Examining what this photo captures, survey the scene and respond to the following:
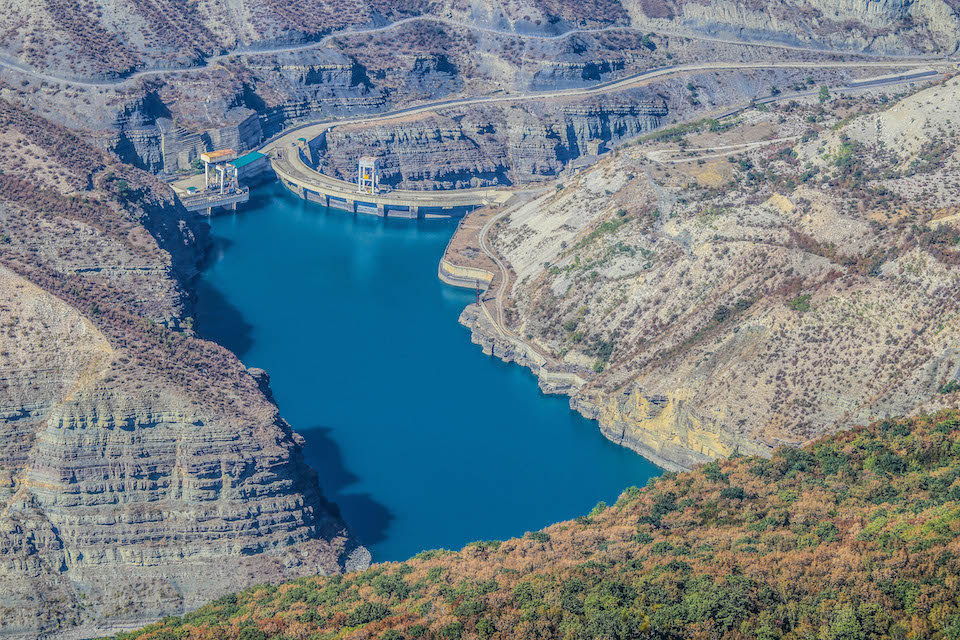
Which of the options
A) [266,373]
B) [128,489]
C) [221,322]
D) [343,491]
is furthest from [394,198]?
[128,489]

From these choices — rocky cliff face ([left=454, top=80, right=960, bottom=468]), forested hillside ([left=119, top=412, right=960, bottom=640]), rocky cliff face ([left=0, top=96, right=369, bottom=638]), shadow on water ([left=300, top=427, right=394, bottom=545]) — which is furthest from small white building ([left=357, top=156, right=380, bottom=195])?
forested hillside ([left=119, top=412, right=960, bottom=640])

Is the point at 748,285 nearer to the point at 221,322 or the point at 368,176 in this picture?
the point at 221,322

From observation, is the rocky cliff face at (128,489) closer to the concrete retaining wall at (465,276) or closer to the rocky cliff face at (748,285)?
the rocky cliff face at (748,285)

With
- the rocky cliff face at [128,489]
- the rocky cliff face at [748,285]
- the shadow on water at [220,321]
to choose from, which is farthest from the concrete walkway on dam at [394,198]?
the rocky cliff face at [128,489]

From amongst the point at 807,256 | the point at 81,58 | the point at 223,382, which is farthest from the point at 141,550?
the point at 81,58

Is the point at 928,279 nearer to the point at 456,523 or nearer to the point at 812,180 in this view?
the point at 812,180

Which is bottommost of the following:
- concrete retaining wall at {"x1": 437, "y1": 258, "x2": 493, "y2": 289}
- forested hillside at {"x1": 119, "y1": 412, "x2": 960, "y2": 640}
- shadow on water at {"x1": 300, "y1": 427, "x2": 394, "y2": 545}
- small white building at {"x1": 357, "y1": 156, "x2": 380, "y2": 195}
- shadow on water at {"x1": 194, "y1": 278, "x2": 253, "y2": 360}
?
shadow on water at {"x1": 300, "y1": 427, "x2": 394, "y2": 545}

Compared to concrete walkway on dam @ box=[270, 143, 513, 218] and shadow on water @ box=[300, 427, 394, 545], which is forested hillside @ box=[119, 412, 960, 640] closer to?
shadow on water @ box=[300, 427, 394, 545]
